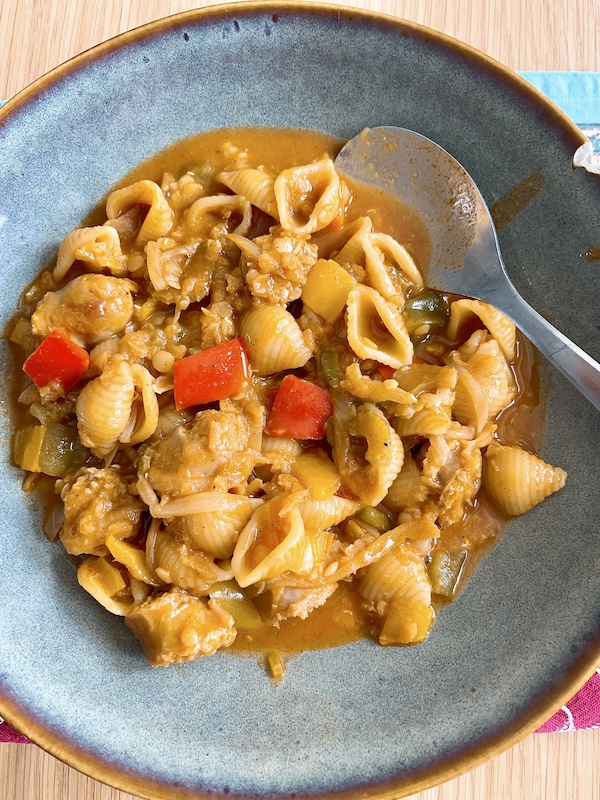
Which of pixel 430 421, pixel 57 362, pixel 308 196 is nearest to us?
pixel 430 421

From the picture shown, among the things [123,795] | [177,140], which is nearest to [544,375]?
[177,140]

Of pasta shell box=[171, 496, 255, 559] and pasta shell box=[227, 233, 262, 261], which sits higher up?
pasta shell box=[227, 233, 262, 261]

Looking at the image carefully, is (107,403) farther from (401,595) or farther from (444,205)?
(444,205)

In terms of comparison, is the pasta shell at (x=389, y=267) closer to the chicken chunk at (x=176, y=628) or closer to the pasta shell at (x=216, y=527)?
the pasta shell at (x=216, y=527)

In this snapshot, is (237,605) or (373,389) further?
(237,605)

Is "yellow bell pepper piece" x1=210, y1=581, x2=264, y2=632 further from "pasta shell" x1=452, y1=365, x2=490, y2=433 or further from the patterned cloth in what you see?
the patterned cloth

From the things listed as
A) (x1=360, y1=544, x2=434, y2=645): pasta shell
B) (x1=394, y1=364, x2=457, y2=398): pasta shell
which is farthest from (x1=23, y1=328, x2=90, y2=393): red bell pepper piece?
(x1=360, y1=544, x2=434, y2=645): pasta shell

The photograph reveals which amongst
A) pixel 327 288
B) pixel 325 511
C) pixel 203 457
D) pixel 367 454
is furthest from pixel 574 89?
pixel 203 457
